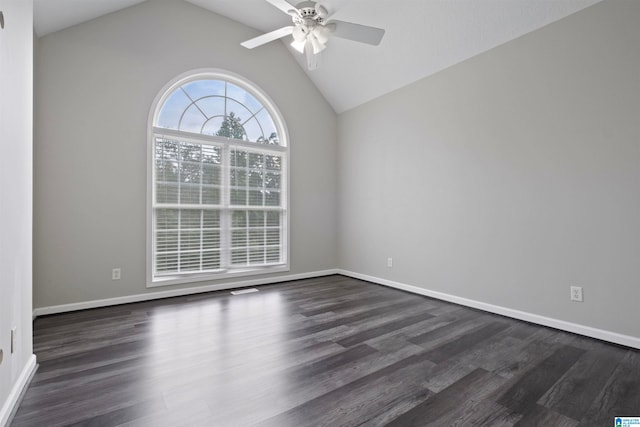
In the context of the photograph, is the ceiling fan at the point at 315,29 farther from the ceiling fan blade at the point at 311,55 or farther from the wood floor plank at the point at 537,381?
the wood floor plank at the point at 537,381

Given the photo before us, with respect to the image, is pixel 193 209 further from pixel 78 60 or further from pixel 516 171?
pixel 516 171

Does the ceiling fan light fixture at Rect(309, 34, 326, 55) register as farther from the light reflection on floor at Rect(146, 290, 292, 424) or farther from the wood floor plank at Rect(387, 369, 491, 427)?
the wood floor plank at Rect(387, 369, 491, 427)

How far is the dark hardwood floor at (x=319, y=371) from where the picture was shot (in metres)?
1.44

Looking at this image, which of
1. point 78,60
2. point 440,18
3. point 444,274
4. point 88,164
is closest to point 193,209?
point 88,164

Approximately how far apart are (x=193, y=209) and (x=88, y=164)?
1.12 meters

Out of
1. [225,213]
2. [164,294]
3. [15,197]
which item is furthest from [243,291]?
[15,197]

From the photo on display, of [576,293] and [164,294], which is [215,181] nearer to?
[164,294]

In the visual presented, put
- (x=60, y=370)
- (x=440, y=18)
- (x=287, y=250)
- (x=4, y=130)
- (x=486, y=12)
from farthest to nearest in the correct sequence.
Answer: (x=287, y=250), (x=440, y=18), (x=486, y=12), (x=60, y=370), (x=4, y=130)

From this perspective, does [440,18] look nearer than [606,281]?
No

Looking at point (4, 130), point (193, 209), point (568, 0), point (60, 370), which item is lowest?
point (60, 370)

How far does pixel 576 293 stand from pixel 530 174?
1.06 meters

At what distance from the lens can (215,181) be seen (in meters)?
3.88

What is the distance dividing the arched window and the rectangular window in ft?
0.04

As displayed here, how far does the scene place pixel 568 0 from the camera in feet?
7.98
